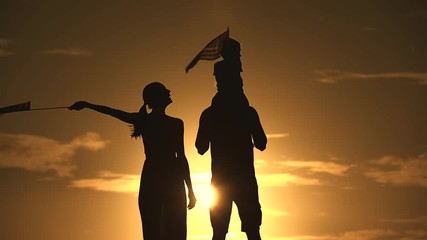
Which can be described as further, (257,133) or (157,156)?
(157,156)

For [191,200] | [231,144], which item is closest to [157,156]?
[191,200]

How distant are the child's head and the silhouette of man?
1.08 m

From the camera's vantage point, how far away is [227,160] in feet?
54.5

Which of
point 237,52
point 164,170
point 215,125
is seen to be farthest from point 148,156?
point 237,52

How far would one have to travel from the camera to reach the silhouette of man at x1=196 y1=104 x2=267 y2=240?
1666cm

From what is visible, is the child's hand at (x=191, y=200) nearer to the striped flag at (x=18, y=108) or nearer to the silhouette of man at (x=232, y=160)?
the silhouette of man at (x=232, y=160)

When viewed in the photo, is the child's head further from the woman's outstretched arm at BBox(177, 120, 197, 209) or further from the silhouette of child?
the woman's outstretched arm at BBox(177, 120, 197, 209)

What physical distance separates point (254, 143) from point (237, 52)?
1.96m

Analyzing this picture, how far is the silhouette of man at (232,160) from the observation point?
16.7 m

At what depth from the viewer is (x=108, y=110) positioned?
17875mm

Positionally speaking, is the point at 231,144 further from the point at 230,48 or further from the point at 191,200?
the point at 191,200

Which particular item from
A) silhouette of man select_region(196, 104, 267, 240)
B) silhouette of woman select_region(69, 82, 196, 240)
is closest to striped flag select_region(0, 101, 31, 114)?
silhouette of woman select_region(69, 82, 196, 240)

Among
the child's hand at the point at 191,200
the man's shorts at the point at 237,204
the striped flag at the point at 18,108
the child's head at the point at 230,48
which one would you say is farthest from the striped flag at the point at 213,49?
the striped flag at the point at 18,108

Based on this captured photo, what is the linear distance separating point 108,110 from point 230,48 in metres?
3.15
